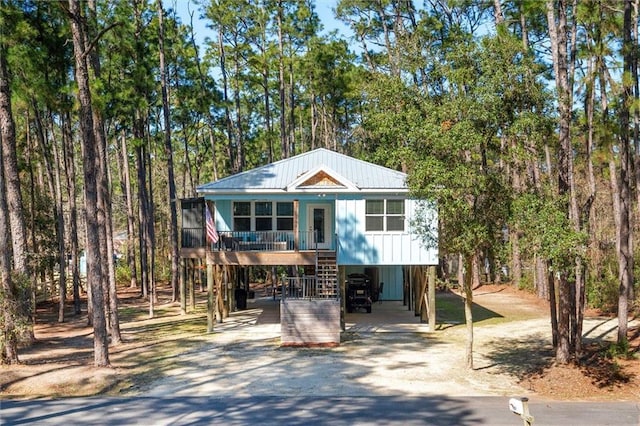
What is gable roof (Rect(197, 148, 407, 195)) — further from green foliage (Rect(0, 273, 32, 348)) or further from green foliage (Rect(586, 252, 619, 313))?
green foliage (Rect(586, 252, 619, 313))

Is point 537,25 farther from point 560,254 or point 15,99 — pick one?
point 15,99

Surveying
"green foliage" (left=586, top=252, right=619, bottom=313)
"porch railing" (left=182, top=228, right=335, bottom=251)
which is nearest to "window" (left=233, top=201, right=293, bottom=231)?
"porch railing" (left=182, top=228, right=335, bottom=251)

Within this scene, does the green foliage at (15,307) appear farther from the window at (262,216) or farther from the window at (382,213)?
the window at (382,213)

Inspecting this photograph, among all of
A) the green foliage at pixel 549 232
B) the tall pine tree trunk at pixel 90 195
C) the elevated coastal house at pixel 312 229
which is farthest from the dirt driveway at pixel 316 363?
the green foliage at pixel 549 232

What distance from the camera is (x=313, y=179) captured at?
69.2 feet

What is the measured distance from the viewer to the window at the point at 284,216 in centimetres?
2356

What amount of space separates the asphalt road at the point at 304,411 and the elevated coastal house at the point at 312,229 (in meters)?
6.31

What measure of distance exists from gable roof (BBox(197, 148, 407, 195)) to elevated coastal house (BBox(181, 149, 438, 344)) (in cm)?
4

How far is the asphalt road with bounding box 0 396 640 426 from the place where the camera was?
10836mm

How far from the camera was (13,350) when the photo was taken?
1548 centimetres

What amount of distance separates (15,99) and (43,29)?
3.04 meters

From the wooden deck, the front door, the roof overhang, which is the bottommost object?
the wooden deck

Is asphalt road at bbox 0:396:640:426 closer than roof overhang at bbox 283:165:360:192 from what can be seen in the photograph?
Yes

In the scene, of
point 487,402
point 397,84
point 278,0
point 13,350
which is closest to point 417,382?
point 487,402
